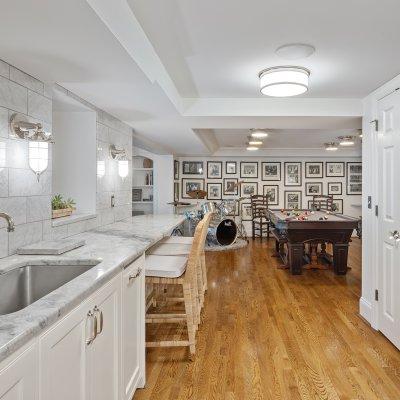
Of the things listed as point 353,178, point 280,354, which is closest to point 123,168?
point 280,354

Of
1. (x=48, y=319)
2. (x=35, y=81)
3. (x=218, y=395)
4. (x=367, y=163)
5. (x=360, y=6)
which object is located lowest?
(x=218, y=395)

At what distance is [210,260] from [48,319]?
5.19 meters

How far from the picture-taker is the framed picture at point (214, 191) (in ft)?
30.0

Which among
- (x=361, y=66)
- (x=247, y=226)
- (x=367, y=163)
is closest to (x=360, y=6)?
(x=361, y=66)

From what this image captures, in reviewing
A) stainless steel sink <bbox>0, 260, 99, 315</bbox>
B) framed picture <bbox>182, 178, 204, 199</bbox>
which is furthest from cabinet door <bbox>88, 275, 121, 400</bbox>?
framed picture <bbox>182, 178, 204, 199</bbox>

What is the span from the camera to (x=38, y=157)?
2207 millimetres

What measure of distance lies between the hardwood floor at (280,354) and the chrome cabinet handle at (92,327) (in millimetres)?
965

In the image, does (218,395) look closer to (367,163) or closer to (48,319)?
(48,319)

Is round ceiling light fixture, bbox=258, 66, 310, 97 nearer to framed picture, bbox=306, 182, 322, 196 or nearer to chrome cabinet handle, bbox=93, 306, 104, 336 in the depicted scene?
chrome cabinet handle, bbox=93, 306, 104, 336

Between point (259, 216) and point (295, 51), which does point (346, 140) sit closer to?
point (259, 216)

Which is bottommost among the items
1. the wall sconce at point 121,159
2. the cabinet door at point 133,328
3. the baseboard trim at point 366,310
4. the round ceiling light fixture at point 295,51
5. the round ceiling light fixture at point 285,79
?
the baseboard trim at point 366,310

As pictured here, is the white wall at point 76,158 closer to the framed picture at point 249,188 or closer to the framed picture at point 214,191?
the framed picture at point 214,191

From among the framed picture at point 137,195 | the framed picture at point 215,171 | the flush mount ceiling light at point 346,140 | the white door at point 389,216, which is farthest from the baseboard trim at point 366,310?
the framed picture at point 215,171

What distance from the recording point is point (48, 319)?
41.3 inches
